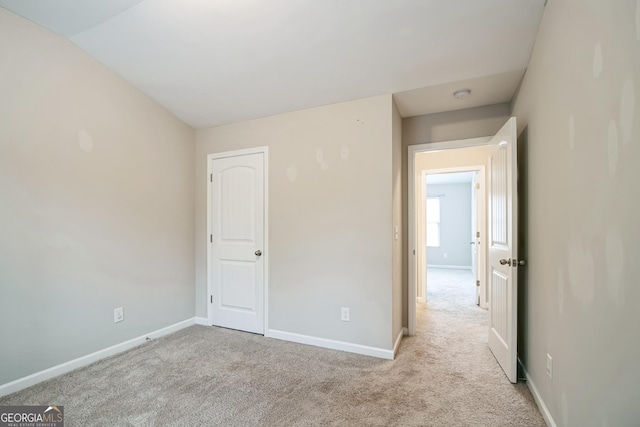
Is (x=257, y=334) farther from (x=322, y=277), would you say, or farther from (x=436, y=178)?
(x=436, y=178)

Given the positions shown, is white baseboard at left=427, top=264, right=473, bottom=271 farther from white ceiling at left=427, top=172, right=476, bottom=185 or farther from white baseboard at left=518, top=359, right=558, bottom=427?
white baseboard at left=518, top=359, right=558, bottom=427

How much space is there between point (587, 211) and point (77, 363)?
3.77m

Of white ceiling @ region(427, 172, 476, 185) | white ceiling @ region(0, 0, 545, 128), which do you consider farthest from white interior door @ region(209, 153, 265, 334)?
white ceiling @ region(427, 172, 476, 185)

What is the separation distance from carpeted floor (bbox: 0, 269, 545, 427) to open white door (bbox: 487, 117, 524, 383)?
0.75ft

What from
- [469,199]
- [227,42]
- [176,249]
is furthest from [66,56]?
[469,199]

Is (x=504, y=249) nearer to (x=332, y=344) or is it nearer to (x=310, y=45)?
(x=332, y=344)

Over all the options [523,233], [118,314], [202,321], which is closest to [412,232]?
[523,233]

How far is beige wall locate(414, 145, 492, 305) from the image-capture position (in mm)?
4293

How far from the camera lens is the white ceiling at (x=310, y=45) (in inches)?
76.6

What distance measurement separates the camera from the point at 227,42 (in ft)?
7.62

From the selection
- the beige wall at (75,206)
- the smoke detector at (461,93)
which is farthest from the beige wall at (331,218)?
the beige wall at (75,206)

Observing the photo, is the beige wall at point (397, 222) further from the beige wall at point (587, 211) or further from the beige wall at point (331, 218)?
the beige wall at point (587, 211)

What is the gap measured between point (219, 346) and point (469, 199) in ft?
25.0

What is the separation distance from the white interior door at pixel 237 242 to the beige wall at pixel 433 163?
2.44m
